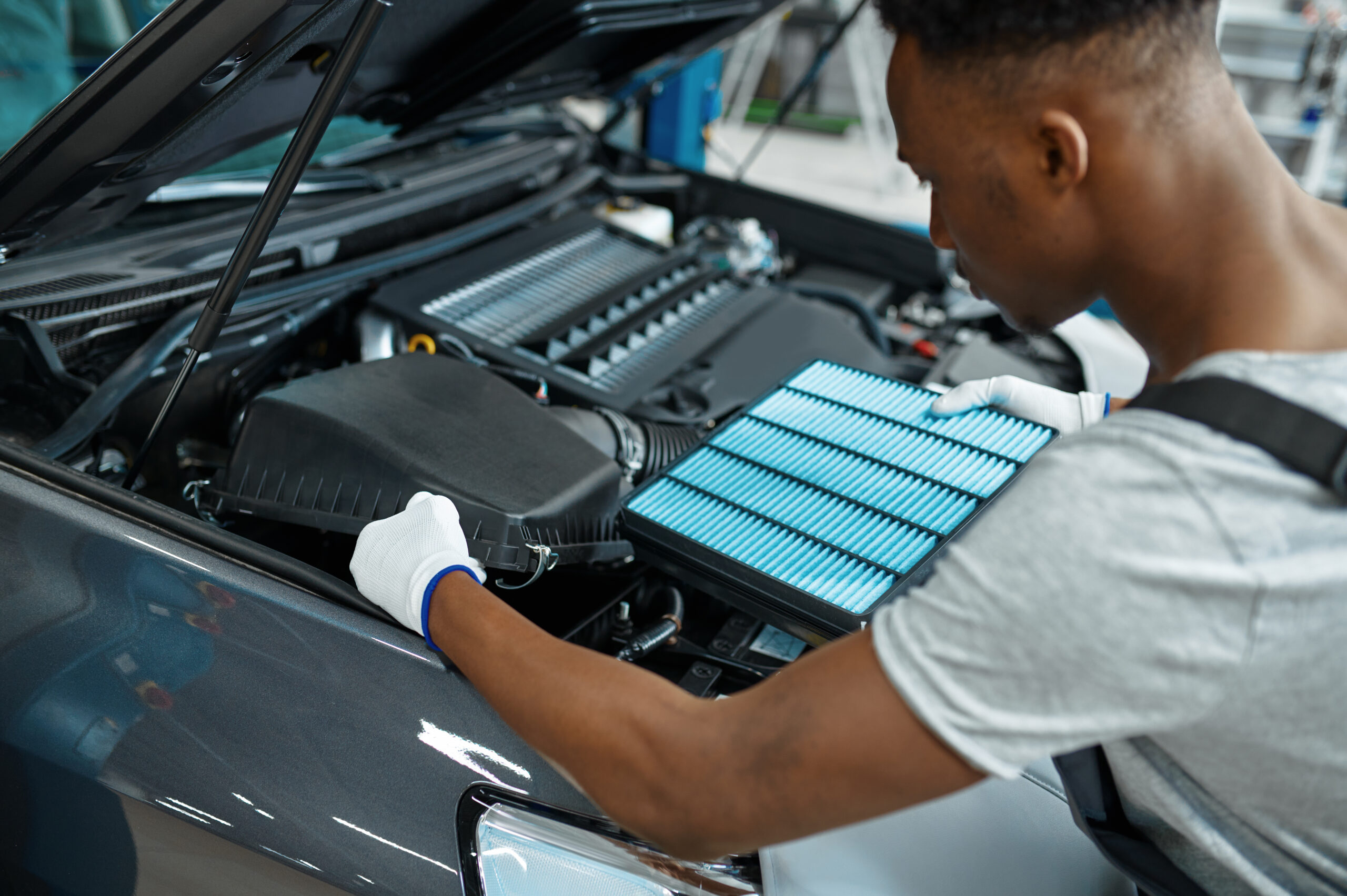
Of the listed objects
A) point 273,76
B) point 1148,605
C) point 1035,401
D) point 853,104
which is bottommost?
point 853,104

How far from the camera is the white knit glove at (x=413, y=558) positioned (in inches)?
34.1

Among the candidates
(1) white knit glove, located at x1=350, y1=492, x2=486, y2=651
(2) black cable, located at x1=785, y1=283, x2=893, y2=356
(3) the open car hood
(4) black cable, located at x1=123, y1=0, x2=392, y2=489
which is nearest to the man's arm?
(1) white knit glove, located at x1=350, y1=492, x2=486, y2=651

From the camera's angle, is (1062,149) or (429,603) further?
(429,603)

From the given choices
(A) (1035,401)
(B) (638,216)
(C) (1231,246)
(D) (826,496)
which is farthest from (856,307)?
(C) (1231,246)

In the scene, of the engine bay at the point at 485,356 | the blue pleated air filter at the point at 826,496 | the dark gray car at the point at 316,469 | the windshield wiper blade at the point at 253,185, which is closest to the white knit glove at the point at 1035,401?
the blue pleated air filter at the point at 826,496

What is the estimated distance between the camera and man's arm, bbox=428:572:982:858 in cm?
60

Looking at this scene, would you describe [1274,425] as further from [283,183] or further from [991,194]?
[283,183]

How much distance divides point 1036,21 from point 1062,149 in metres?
0.08

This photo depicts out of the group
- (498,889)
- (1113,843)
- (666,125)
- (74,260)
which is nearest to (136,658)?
(498,889)

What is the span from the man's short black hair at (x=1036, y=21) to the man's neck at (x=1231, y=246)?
62 millimetres

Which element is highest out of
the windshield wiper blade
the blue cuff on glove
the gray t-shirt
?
the windshield wiper blade

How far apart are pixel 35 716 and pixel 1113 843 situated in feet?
3.21

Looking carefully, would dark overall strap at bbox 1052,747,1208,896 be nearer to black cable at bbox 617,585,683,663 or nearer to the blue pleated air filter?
the blue pleated air filter

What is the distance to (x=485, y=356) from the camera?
1.45 metres
